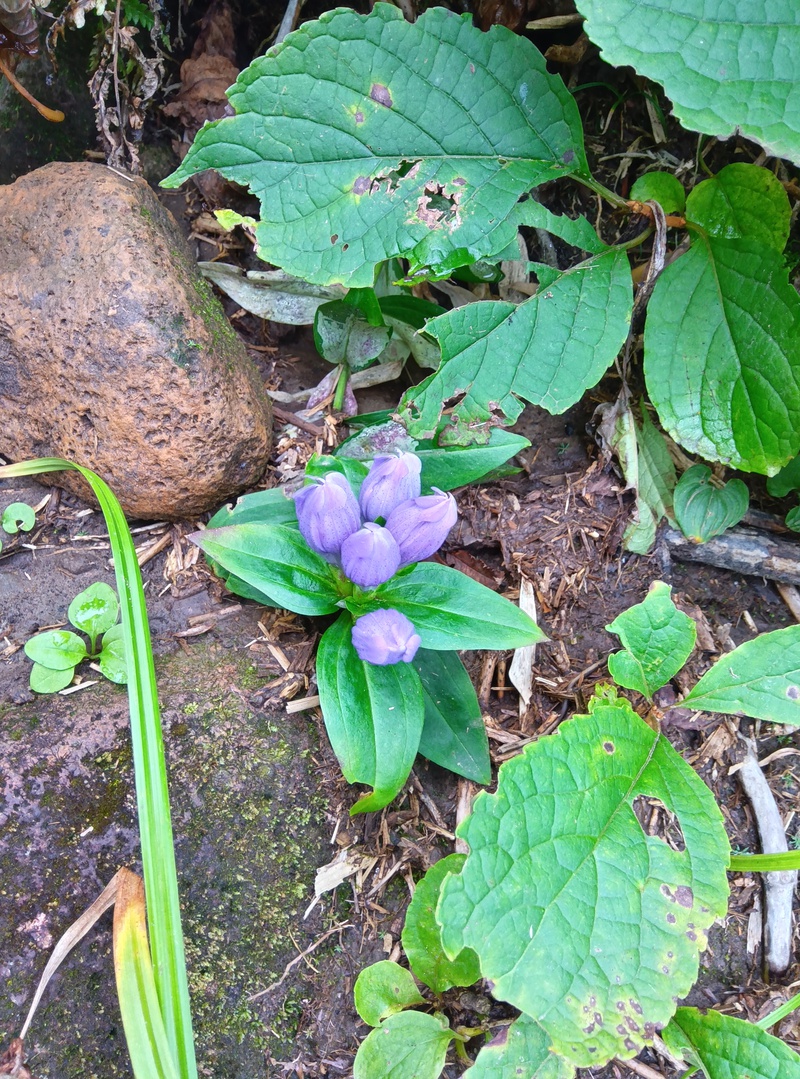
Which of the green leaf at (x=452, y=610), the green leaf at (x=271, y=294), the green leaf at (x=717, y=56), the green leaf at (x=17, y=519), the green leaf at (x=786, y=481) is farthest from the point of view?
the green leaf at (x=271, y=294)

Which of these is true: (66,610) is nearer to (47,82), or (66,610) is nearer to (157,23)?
(47,82)

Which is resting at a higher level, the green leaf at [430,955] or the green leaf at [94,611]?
the green leaf at [94,611]

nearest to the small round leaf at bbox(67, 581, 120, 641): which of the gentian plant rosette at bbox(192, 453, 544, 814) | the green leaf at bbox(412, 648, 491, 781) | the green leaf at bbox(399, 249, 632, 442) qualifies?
the gentian plant rosette at bbox(192, 453, 544, 814)

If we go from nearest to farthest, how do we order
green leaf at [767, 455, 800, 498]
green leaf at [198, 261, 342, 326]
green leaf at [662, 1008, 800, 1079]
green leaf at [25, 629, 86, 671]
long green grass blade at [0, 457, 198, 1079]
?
long green grass blade at [0, 457, 198, 1079] < green leaf at [662, 1008, 800, 1079] < green leaf at [25, 629, 86, 671] < green leaf at [767, 455, 800, 498] < green leaf at [198, 261, 342, 326]

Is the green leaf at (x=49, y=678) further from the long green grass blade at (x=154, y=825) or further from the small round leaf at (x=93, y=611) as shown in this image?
the long green grass blade at (x=154, y=825)

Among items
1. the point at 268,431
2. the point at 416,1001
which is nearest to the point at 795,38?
the point at 268,431

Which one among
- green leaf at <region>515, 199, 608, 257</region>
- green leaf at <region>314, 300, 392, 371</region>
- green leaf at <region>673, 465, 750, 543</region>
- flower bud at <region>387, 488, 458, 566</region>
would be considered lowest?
green leaf at <region>673, 465, 750, 543</region>

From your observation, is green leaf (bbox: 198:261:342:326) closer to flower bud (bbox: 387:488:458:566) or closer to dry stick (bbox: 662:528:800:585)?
flower bud (bbox: 387:488:458:566)

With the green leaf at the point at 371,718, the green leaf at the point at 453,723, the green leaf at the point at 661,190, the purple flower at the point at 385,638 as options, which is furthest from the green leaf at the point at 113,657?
the green leaf at the point at 661,190
